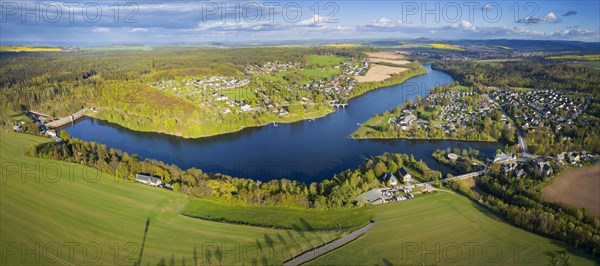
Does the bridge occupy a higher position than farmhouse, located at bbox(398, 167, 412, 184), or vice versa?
the bridge

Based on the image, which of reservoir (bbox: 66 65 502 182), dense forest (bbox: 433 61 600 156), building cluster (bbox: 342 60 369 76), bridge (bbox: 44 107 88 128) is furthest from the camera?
building cluster (bbox: 342 60 369 76)

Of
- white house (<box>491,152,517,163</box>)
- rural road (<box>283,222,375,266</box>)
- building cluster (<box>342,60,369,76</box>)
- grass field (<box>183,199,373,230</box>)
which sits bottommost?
rural road (<box>283,222,375,266</box>)

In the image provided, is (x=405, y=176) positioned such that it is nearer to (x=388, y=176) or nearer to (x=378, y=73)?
(x=388, y=176)

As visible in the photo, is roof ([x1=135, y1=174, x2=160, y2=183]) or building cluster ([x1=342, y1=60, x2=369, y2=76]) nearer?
roof ([x1=135, y1=174, x2=160, y2=183])

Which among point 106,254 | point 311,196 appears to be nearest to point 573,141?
point 311,196

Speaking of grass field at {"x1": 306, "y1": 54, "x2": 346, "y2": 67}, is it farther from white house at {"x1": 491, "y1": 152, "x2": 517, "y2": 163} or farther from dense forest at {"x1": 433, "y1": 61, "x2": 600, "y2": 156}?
white house at {"x1": 491, "y1": 152, "x2": 517, "y2": 163}

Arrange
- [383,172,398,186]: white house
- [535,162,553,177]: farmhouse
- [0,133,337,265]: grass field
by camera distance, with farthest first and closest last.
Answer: [535,162,553,177]: farmhouse → [383,172,398,186]: white house → [0,133,337,265]: grass field

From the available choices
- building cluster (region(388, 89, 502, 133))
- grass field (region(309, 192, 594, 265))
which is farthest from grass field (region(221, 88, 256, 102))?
grass field (region(309, 192, 594, 265))

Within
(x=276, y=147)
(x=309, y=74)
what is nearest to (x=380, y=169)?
(x=276, y=147)
